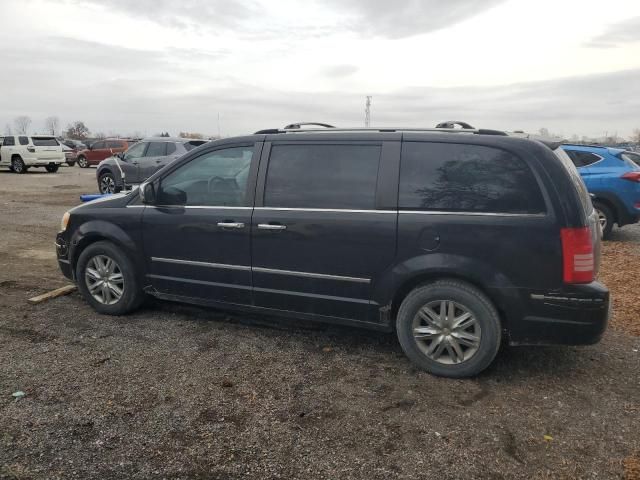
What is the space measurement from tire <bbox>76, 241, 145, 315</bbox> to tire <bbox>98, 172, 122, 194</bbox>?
1040 centimetres

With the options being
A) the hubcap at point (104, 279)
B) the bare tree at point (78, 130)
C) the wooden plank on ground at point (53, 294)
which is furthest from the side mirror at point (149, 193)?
the bare tree at point (78, 130)

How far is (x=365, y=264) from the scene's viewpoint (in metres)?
3.74

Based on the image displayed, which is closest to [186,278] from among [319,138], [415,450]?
[319,138]

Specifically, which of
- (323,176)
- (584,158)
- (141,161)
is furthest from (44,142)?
(323,176)

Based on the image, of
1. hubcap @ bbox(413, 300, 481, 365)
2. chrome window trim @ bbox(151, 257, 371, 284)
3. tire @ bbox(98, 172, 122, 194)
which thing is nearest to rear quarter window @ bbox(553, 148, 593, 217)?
hubcap @ bbox(413, 300, 481, 365)

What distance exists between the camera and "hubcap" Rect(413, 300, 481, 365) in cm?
354

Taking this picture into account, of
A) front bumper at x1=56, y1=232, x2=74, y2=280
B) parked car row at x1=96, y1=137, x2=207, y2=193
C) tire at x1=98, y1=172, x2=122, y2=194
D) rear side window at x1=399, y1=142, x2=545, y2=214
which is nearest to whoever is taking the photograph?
rear side window at x1=399, y1=142, x2=545, y2=214

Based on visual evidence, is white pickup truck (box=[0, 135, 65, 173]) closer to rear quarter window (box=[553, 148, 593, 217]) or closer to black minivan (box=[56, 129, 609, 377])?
black minivan (box=[56, 129, 609, 377])

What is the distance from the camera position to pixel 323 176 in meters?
3.92

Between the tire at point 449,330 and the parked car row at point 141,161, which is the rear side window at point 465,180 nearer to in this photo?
the tire at point 449,330

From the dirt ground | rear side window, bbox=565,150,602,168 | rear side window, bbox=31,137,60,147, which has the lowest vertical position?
the dirt ground

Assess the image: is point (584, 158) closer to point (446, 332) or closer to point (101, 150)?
point (446, 332)

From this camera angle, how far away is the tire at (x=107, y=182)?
14.5 meters

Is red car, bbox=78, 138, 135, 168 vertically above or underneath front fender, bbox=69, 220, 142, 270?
above
